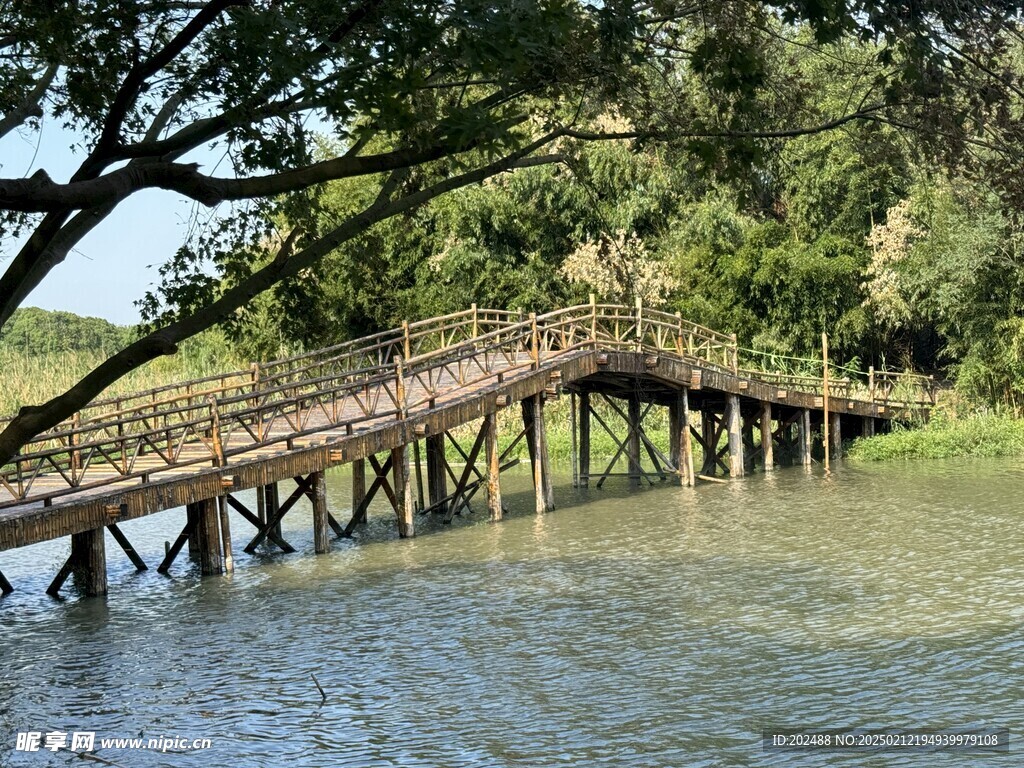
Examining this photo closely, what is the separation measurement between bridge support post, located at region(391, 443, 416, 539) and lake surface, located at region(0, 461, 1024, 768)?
13.9 inches

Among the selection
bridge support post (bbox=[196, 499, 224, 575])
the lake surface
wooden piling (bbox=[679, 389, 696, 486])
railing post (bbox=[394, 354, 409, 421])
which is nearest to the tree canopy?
the lake surface

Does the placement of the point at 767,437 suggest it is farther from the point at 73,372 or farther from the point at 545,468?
the point at 73,372

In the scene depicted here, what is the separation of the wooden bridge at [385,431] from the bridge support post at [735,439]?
32 mm

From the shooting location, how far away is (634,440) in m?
28.7

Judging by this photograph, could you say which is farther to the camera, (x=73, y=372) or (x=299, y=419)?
(x=73, y=372)

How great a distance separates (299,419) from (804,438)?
52.1 feet

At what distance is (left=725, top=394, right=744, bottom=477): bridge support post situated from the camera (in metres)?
29.8

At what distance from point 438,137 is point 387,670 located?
6.52 m

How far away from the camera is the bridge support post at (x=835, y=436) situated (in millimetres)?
33531

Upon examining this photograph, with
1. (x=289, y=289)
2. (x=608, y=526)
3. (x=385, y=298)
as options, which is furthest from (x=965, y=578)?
(x=385, y=298)

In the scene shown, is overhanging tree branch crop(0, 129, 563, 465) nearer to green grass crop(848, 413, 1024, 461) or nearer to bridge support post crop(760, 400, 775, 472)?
bridge support post crop(760, 400, 775, 472)

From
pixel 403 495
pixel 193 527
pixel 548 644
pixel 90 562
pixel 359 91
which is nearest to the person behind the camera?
pixel 359 91

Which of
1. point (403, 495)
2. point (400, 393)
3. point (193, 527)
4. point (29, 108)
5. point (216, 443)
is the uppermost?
point (29, 108)

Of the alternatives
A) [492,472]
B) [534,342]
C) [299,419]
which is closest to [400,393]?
[299,419]
